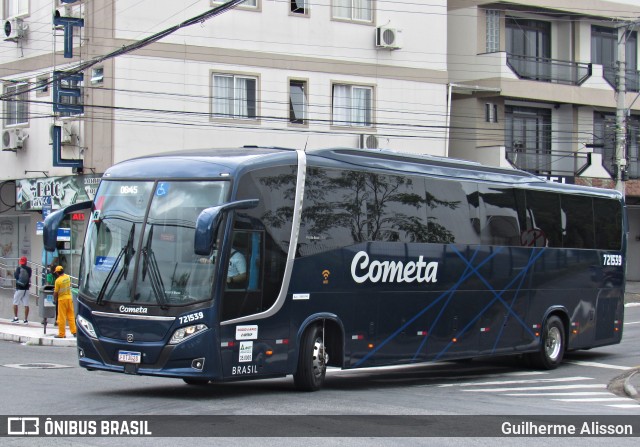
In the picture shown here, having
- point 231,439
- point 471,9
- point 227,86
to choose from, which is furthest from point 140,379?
point 471,9

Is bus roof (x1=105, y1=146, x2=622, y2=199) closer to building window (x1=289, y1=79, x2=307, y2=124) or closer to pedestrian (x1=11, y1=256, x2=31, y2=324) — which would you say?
building window (x1=289, y1=79, x2=307, y2=124)

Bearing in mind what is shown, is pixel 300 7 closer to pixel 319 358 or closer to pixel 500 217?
pixel 500 217

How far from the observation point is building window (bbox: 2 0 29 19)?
35.9 m

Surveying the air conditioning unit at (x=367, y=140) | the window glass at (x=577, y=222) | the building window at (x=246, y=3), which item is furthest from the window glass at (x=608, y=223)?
the building window at (x=246, y=3)

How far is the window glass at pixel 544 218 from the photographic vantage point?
2067cm

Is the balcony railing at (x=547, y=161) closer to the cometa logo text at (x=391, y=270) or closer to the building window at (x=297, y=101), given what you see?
the building window at (x=297, y=101)

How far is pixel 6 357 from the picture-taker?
21.7 meters

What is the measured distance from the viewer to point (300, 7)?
35094 millimetres

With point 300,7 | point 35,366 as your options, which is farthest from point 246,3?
point 35,366

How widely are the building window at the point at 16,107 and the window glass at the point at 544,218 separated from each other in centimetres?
2102

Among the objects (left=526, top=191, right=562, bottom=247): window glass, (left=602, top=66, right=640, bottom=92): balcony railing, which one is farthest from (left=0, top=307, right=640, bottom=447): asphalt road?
(left=602, top=66, right=640, bottom=92): balcony railing

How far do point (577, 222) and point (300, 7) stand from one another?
1628cm

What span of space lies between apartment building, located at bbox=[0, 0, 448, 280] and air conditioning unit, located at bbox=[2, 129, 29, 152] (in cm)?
5

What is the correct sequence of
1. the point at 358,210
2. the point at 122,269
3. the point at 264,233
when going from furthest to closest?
1. the point at 358,210
2. the point at 264,233
3. the point at 122,269
